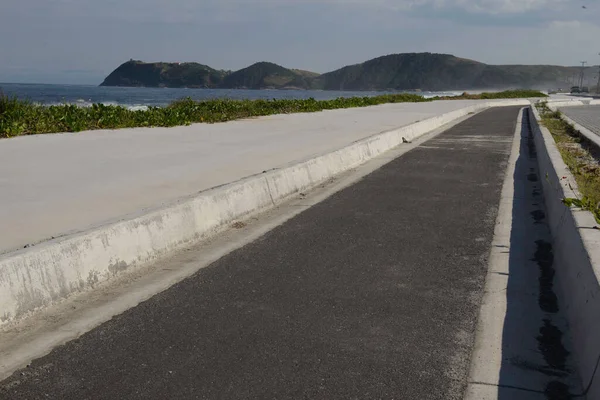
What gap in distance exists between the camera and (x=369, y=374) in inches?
143

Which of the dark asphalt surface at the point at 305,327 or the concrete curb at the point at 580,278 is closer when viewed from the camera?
the dark asphalt surface at the point at 305,327

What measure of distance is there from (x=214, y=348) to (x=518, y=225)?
4.80 metres

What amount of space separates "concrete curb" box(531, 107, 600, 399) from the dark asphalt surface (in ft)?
2.16

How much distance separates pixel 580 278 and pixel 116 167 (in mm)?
7301

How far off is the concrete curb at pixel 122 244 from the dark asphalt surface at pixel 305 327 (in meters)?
0.60

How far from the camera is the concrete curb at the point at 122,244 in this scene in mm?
4418

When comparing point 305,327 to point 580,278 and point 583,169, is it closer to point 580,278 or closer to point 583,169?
point 580,278

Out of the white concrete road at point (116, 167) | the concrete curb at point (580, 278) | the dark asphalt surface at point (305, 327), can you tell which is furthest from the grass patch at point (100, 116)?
the concrete curb at point (580, 278)

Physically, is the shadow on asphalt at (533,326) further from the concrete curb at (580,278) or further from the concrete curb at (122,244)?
the concrete curb at (122,244)

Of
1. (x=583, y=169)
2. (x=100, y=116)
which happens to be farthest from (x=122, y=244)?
(x=100, y=116)

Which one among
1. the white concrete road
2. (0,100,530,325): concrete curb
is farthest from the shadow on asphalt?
the white concrete road

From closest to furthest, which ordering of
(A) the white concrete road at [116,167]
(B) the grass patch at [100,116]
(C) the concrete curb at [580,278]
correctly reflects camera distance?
(C) the concrete curb at [580,278], (A) the white concrete road at [116,167], (B) the grass patch at [100,116]

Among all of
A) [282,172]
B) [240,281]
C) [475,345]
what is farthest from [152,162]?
[475,345]

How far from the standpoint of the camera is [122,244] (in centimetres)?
550
